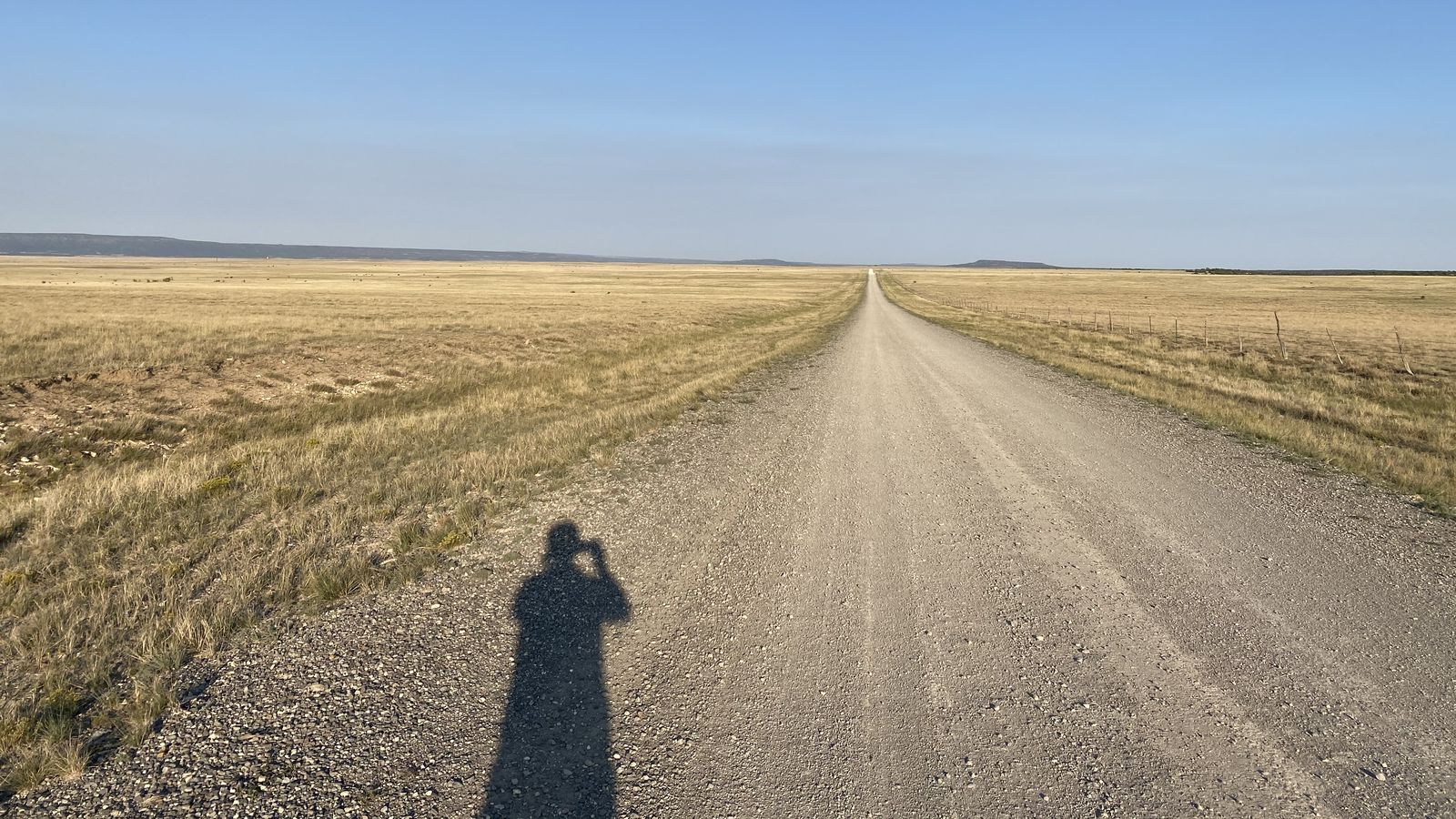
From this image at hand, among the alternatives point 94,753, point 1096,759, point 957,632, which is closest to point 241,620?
point 94,753

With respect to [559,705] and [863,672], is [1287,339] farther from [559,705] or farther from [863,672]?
[559,705]

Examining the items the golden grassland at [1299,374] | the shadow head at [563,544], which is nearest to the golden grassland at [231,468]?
the shadow head at [563,544]

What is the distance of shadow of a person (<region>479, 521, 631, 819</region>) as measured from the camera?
3.24 metres

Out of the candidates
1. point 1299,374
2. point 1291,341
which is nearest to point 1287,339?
point 1291,341

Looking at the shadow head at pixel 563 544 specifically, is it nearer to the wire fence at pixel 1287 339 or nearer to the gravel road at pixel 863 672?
the gravel road at pixel 863 672

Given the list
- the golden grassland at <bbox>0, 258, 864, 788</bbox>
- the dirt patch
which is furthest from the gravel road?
the dirt patch

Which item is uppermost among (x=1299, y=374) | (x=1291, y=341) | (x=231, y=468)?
(x=1291, y=341)

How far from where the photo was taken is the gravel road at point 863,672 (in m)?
3.27

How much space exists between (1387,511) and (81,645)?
11906 mm

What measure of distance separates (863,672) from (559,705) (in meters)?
1.89

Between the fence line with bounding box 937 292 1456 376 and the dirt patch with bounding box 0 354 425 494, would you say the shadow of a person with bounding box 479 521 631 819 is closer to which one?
the dirt patch with bounding box 0 354 425 494

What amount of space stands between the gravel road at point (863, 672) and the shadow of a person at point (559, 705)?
19 mm

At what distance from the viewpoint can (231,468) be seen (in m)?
9.09

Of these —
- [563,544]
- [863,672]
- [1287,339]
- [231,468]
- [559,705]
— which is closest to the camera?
[559,705]
